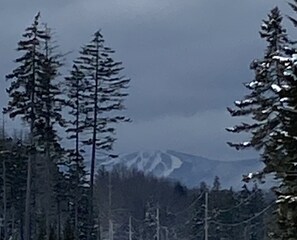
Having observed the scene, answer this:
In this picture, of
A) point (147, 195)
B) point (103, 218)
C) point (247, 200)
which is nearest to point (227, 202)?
point (247, 200)

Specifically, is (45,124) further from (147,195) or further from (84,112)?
(147,195)

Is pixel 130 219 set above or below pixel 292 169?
above

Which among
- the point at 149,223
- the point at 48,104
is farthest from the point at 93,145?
the point at 149,223

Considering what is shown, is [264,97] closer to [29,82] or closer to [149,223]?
[29,82]

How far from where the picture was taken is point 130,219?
444ft

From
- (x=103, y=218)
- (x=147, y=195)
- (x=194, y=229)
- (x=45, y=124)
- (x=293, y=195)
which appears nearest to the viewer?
(x=293, y=195)

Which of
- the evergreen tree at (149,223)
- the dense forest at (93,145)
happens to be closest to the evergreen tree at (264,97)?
the dense forest at (93,145)

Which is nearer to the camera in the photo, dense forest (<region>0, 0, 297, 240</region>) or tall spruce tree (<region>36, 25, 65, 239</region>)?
dense forest (<region>0, 0, 297, 240</region>)

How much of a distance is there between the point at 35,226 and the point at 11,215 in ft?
15.7

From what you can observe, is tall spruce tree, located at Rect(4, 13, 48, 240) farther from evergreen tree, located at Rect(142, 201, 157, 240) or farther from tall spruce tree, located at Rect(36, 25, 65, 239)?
evergreen tree, located at Rect(142, 201, 157, 240)

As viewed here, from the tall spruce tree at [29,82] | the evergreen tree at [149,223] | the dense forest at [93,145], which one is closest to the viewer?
the dense forest at [93,145]

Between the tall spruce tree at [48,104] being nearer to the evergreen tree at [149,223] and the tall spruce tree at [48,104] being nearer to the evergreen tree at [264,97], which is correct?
the evergreen tree at [264,97]

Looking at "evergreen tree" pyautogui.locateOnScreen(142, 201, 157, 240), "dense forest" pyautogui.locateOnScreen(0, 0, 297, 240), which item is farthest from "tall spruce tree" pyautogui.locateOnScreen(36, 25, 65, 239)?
"evergreen tree" pyautogui.locateOnScreen(142, 201, 157, 240)

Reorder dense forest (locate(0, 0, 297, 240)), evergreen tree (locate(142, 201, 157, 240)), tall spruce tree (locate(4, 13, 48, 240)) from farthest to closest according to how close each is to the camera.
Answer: evergreen tree (locate(142, 201, 157, 240)) → tall spruce tree (locate(4, 13, 48, 240)) → dense forest (locate(0, 0, 297, 240))
